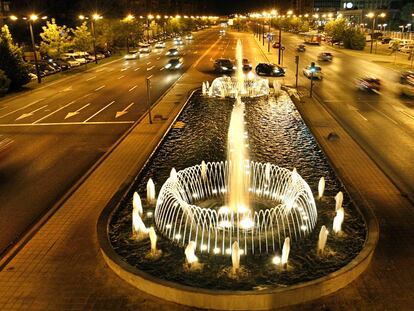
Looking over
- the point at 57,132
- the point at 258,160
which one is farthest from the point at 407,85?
the point at 57,132

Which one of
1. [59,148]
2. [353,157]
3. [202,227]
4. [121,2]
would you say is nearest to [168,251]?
[202,227]

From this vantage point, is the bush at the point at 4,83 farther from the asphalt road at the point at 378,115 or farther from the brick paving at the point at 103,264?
the asphalt road at the point at 378,115

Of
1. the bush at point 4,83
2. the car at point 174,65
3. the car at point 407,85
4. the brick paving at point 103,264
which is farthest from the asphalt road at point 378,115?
the bush at point 4,83

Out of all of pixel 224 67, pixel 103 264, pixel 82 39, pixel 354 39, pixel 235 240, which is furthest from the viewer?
pixel 354 39

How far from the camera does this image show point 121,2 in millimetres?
80500

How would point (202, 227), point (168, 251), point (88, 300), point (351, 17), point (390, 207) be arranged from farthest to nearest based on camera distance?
point (351, 17) < point (390, 207) < point (202, 227) < point (168, 251) < point (88, 300)

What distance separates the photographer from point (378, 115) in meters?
24.4

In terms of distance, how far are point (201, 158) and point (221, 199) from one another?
400cm

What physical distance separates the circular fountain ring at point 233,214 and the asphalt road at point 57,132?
13.4 feet

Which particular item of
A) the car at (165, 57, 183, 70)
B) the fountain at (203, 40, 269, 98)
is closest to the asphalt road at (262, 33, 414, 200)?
the fountain at (203, 40, 269, 98)

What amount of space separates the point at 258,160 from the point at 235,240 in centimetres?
643

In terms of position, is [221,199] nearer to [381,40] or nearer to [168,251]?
[168,251]

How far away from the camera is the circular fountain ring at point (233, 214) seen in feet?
35.3

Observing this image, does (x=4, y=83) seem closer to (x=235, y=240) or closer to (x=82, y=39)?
(x=82, y=39)
